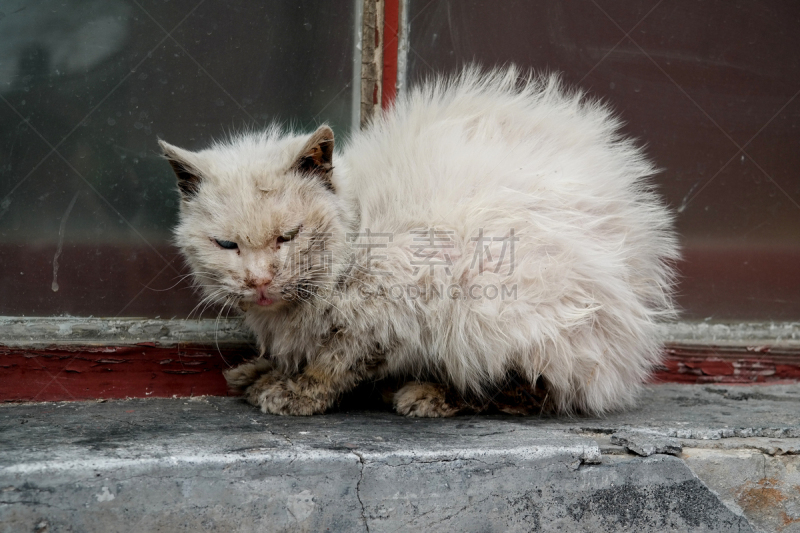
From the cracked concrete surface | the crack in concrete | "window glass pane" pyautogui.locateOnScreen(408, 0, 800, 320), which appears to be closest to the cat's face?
the cracked concrete surface

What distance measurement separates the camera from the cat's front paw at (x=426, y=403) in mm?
2459

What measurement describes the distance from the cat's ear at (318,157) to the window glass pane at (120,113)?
749 mm

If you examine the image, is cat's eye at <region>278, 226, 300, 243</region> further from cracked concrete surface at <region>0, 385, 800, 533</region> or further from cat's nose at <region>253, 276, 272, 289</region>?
cracked concrete surface at <region>0, 385, 800, 533</region>

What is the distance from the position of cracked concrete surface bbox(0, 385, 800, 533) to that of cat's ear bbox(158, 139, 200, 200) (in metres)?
0.79

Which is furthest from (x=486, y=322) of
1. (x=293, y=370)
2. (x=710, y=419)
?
(x=710, y=419)

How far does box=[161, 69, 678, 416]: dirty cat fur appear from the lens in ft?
7.35

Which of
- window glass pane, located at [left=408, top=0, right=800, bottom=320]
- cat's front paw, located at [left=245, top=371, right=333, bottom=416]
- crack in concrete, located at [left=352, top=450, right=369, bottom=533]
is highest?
window glass pane, located at [left=408, top=0, right=800, bottom=320]

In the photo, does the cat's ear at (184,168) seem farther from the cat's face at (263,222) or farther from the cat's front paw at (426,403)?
the cat's front paw at (426,403)

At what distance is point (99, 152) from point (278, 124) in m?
0.75

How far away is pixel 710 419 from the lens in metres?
2.49

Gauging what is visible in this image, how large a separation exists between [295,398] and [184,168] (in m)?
0.90

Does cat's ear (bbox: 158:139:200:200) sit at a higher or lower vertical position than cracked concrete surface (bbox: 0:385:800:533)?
higher

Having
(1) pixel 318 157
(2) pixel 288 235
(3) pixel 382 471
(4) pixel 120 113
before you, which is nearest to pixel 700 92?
(1) pixel 318 157

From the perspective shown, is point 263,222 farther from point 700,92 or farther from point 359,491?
point 700,92
